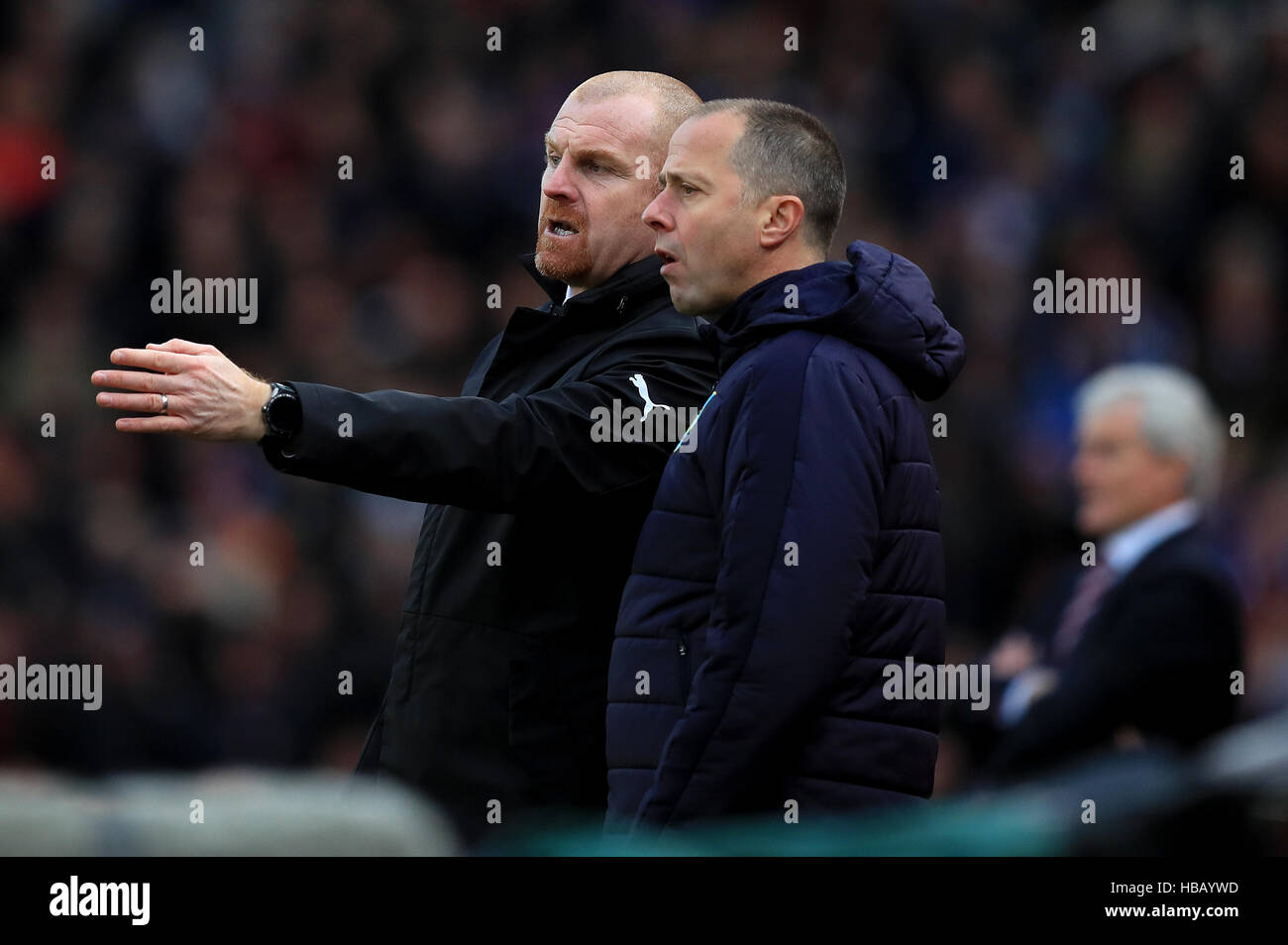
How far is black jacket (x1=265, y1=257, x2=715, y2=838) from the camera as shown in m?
3.11

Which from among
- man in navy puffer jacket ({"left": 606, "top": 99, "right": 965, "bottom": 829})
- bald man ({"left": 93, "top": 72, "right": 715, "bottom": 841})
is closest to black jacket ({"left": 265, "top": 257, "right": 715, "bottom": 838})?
bald man ({"left": 93, "top": 72, "right": 715, "bottom": 841})

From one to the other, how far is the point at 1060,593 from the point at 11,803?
373cm

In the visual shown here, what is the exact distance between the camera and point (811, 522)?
277 cm

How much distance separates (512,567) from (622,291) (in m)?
0.57

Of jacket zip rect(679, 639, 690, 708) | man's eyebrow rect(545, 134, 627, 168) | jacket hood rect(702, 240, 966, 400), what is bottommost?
jacket zip rect(679, 639, 690, 708)

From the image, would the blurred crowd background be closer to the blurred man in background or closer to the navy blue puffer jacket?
the blurred man in background

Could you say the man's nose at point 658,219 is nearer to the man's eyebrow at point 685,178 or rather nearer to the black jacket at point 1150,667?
the man's eyebrow at point 685,178

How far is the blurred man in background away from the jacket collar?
3.28 feet

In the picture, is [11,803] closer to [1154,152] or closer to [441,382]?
[441,382]

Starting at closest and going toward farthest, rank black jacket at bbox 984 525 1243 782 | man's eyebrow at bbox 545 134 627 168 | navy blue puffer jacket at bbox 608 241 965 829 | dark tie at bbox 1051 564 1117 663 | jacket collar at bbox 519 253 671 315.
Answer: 1. navy blue puffer jacket at bbox 608 241 965 829
2. black jacket at bbox 984 525 1243 782
3. jacket collar at bbox 519 253 671 315
4. man's eyebrow at bbox 545 134 627 168
5. dark tie at bbox 1051 564 1117 663

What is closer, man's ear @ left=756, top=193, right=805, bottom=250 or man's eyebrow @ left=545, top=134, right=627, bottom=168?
man's ear @ left=756, top=193, right=805, bottom=250

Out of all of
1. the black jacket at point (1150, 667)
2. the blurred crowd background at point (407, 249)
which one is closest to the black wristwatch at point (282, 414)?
the black jacket at point (1150, 667)

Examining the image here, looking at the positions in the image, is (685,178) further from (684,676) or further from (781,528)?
(684,676)

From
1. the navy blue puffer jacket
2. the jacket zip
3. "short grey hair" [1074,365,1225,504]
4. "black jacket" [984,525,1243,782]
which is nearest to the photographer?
the navy blue puffer jacket
